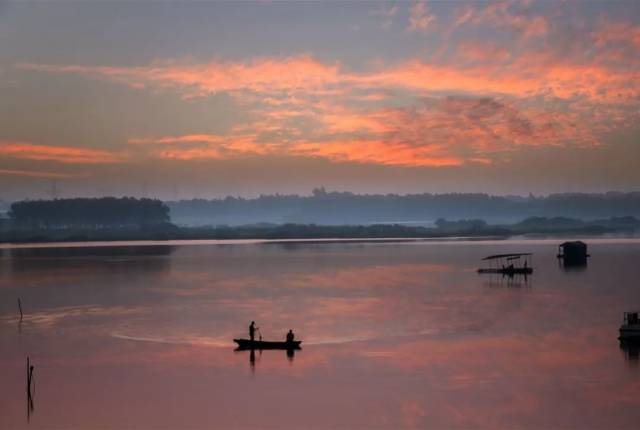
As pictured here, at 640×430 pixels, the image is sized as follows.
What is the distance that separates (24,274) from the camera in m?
98.4

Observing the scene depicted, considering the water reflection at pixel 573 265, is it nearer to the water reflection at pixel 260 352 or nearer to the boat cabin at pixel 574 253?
the boat cabin at pixel 574 253

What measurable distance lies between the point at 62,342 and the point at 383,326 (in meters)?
18.4

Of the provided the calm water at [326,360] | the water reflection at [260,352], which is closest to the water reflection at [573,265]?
the calm water at [326,360]

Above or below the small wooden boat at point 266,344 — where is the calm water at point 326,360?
below

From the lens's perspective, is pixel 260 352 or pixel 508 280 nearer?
pixel 260 352

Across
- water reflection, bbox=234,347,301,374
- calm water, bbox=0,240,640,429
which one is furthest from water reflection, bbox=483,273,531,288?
water reflection, bbox=234,347,301,374

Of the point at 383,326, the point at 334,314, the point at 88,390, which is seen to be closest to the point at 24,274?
the point at 334,314

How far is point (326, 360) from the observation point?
118 feet

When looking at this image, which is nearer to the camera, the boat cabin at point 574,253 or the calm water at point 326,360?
the calm water at point 326,360


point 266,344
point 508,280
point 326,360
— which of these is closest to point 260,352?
point 266,344

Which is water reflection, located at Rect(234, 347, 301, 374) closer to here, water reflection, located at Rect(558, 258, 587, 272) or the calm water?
the calm water

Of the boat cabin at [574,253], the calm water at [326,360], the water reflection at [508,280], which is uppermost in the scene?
the boat cabin at [574,253]

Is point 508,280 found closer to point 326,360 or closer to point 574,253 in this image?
point 574,253

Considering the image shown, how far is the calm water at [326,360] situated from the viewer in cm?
2755
